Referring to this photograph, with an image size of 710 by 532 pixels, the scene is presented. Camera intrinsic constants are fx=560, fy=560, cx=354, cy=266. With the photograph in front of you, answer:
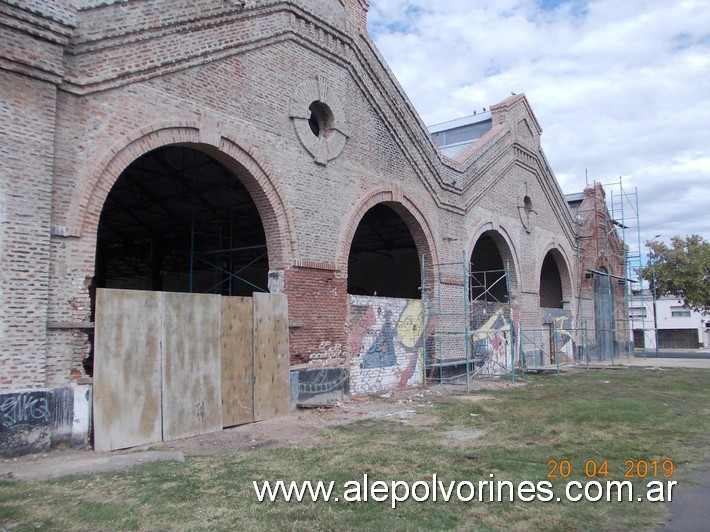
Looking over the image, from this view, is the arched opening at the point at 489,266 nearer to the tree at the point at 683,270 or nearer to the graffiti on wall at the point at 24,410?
the tree at the point at 683,270

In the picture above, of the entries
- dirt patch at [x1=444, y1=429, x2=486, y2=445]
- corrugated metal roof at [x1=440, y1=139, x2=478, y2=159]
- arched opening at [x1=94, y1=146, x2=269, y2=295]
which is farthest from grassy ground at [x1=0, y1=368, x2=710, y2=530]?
corrugated metal roof at [x1=440, y1=139, x2=478, y2=159]

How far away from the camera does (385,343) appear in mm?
14086

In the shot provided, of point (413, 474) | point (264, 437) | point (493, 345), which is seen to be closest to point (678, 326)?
point (493, 345)

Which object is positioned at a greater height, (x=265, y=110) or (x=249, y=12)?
(x=249, y=12)

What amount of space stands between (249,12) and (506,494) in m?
9.72

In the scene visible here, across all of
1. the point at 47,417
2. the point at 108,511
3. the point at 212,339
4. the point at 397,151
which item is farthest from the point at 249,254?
the point at 108,511

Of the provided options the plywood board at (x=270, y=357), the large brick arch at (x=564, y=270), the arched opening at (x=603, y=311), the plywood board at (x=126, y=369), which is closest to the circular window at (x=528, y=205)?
the large brick arch at (x=564, y=270)

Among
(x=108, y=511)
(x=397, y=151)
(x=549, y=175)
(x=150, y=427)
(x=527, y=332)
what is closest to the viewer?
(x=108, y=511)

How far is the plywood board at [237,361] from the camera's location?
977 centimetres

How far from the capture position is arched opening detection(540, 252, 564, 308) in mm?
25859

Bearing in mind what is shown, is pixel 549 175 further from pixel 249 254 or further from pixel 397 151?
pixel 249 254

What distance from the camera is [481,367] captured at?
18.0 m

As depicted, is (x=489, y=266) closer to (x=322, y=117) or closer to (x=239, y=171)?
(x=322, y=117)

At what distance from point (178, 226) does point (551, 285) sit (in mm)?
16916
